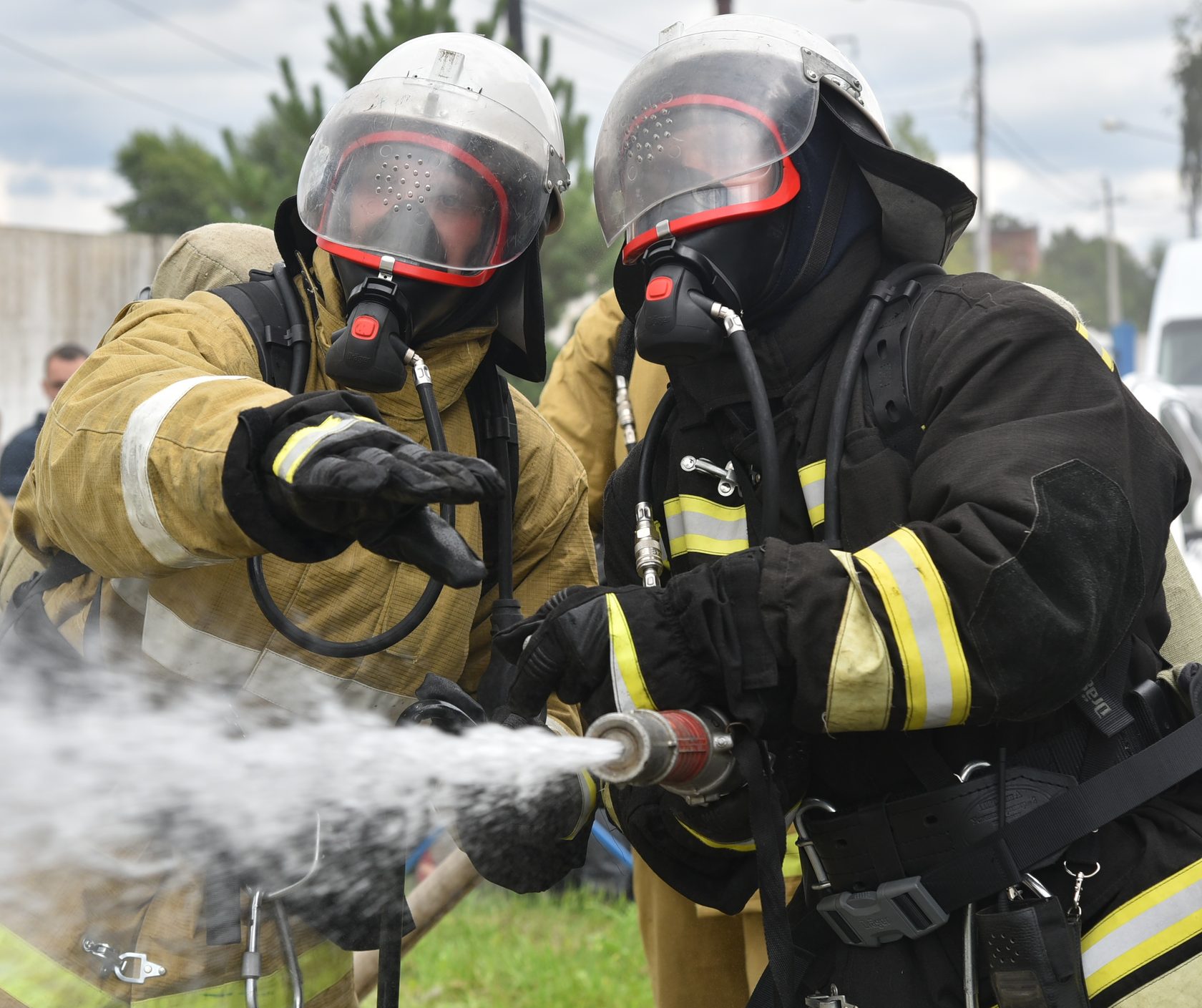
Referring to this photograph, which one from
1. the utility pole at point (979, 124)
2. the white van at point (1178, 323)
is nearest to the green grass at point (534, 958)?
the white van at point (1178, 323)

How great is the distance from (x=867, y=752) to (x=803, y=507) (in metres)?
0.42

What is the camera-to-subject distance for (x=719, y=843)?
2.38 metres

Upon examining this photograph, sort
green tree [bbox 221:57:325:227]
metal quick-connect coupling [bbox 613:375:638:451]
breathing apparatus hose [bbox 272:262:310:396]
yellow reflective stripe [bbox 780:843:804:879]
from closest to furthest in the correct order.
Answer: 1. breathing apparatus hose [bbox 272:262:310:396]
2. yellow reflective stripe [bbox 780:843:804:879]
3. metal quick-connect coupling [bbox 613:375:638:451]
4. green tree [bbox 221:57:325:227]

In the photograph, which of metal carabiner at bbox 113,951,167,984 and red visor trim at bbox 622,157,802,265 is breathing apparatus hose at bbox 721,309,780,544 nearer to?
red visor trim at bbox 622,157,802,265

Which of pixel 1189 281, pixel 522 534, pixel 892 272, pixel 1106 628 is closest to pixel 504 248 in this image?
pixel 522 534

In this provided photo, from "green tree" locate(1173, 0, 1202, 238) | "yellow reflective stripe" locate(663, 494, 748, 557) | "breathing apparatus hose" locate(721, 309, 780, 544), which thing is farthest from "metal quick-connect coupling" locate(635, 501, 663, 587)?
"green tree" locate(1173, 0, 1202, 238)

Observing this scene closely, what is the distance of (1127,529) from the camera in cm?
191

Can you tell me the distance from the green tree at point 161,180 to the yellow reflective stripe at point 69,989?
29460 millimetres

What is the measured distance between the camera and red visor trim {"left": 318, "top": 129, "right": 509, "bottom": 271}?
2797 millimetres

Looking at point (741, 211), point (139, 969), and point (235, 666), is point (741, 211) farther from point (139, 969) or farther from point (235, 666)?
point (139, 969)

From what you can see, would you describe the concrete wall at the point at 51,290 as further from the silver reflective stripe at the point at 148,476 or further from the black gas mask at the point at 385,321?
the silver reflective stripe at the point at 148,476

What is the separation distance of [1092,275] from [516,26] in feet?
234

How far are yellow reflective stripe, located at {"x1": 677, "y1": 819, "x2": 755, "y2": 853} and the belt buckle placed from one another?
0.66ft

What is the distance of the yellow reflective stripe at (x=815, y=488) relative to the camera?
2248 millimetres
